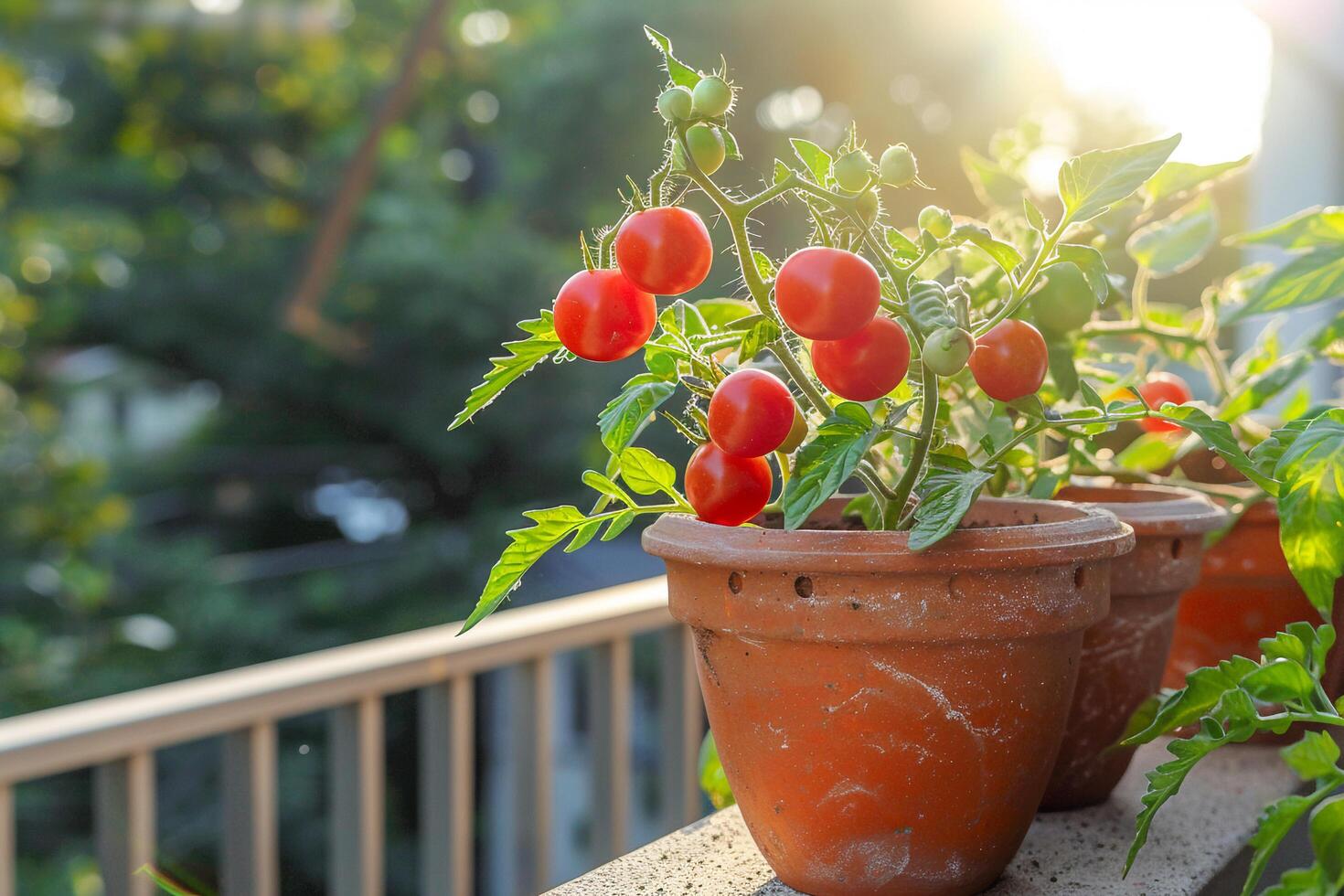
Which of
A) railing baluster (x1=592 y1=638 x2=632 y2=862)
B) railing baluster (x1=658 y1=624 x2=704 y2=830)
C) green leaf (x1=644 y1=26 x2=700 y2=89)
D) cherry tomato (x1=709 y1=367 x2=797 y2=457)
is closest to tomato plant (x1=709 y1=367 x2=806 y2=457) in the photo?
cherry tomato (x1=709 y1=367 x2=797 y2=457)

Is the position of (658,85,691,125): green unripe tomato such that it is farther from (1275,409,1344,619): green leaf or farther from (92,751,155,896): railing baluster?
(92,751,155,896): railing baluster

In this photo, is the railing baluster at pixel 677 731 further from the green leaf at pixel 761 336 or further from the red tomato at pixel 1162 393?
the green leaf at pixel 761 336

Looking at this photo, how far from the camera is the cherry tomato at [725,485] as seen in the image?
430 mm

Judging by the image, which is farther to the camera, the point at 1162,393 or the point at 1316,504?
the point at 1162,393

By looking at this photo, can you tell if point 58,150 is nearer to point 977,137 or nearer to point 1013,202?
point 977,137

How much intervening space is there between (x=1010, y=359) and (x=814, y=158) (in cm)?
11

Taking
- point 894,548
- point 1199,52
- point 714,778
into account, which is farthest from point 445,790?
point 1199,52

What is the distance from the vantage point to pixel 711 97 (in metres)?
0.37

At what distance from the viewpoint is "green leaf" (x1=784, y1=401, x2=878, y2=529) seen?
0.39m

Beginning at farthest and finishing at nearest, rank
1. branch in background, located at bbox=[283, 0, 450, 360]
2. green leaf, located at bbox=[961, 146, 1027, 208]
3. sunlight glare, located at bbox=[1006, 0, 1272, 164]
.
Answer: branch in background, located at bbox=[283, 0, 450, 360]
sunlight glare, located at bbox=[1006, 0, 1272, 164]
green leaf, located at bbox=[961, 146, 1027, 208]

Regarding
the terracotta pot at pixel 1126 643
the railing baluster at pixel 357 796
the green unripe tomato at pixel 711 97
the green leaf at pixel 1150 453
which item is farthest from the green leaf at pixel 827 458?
the railing baluster at pixel 357 796

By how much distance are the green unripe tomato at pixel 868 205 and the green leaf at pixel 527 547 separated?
6.1 inches

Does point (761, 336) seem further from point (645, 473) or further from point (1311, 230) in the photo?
point (1311, 230)

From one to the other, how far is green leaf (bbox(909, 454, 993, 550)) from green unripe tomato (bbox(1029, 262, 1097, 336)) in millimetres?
108
